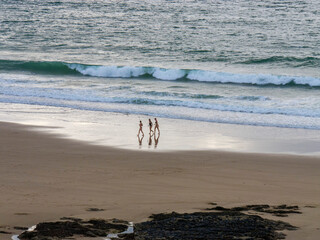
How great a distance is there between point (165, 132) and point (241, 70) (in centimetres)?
1580

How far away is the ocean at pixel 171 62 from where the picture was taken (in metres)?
23.9

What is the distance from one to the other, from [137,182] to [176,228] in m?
3.75

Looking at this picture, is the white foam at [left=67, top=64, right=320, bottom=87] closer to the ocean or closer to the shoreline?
the ocean

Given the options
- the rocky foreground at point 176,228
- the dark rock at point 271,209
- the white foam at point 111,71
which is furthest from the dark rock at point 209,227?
the white foam at point 111,71

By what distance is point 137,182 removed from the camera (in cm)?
1234

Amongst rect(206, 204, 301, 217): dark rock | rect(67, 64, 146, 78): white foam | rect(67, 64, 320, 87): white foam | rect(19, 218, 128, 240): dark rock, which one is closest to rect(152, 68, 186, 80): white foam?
rect(67, 64, 320, 87): white foam

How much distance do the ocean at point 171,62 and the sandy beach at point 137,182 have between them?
6.04 meters

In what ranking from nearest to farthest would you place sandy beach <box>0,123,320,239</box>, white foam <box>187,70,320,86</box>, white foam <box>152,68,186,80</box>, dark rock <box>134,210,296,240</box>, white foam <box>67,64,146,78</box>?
1. dark rock <box>134,210,296,240</box>
2. sandy beach <box>0,123,320,239</box>
3. white foam <box>187,70,320,86</box>
4. white foam <box>152,68,186,80</box>
5. white foam <box>67,64,146,78</box>

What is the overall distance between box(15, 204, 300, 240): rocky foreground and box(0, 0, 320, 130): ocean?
11292 millimetres

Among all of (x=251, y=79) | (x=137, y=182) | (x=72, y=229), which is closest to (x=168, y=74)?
(x=251, y=79)

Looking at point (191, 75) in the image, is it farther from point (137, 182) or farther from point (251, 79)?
point (137, 182)

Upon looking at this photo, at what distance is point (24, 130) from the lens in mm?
18562

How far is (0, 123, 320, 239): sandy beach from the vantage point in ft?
33.0

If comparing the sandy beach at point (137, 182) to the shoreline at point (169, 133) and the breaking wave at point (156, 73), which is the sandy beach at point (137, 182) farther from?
the breaking wave at point (156, 73)
